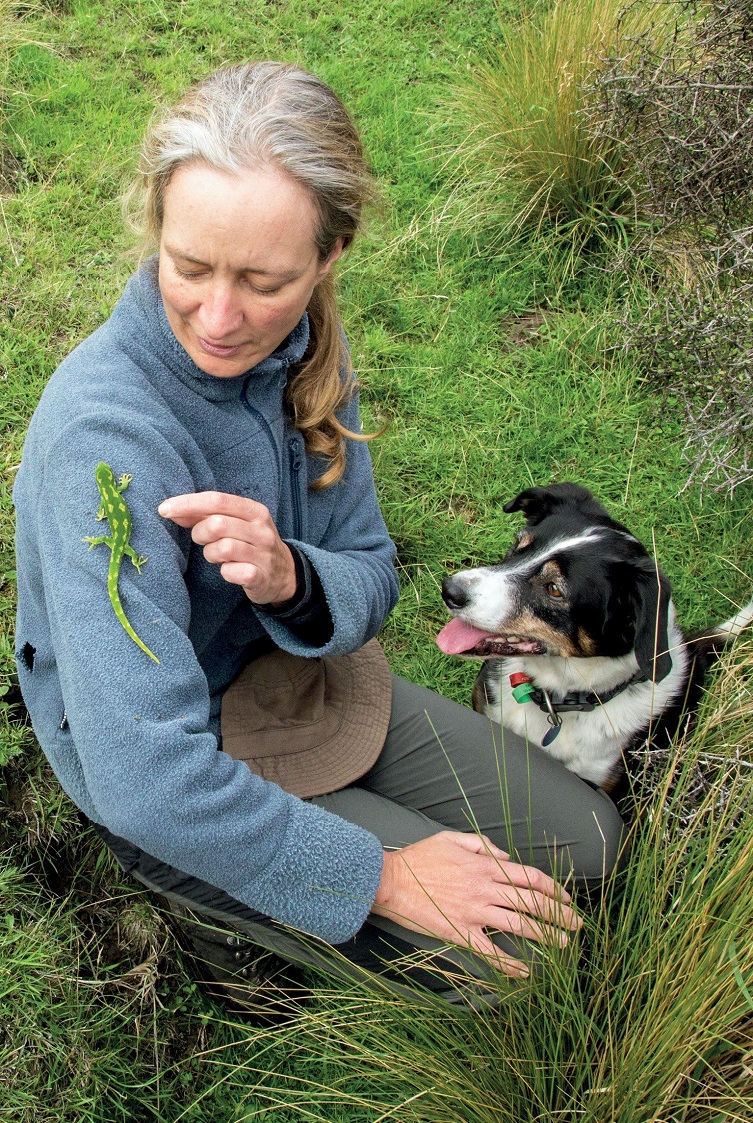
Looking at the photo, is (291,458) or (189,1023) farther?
(189,1023)

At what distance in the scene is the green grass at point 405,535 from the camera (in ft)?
6.04

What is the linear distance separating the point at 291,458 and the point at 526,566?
86 cm

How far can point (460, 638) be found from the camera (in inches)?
107

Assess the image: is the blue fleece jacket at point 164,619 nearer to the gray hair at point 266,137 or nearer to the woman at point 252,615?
the woman at point 252,615

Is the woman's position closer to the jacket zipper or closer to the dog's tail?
the jacket zipper

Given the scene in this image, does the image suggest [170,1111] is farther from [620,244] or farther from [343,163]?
[620,244]

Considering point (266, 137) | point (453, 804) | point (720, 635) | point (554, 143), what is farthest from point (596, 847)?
point (554, 143)

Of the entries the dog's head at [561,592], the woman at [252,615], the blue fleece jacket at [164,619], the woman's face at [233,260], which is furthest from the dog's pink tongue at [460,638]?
the woman's face at [233,260]

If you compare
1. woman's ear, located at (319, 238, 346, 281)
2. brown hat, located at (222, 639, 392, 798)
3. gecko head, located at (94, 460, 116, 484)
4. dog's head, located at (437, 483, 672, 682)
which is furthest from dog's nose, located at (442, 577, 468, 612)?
gecko head, located at (94, 460, 116, 484)

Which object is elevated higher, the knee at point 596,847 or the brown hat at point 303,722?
the brown hat at point 303,722

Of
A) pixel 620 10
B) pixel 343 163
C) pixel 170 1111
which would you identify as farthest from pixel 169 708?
pixel 620 10

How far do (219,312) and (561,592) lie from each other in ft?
4.38

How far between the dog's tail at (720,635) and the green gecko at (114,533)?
1828 mm

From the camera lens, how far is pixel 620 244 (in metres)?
4.08
